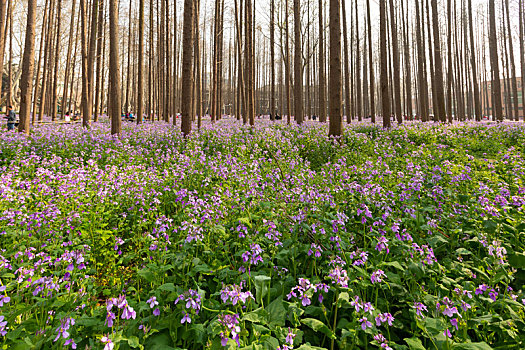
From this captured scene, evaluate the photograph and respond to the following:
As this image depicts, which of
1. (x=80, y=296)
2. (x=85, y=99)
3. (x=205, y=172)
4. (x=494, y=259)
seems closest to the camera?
(x=80, y=296)

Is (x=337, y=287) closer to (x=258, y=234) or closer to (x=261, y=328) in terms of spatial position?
(x=261, y=328)

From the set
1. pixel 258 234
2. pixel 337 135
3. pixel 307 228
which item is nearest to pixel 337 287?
pixel 307 228

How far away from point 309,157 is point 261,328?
695 cm

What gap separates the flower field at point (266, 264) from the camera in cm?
202

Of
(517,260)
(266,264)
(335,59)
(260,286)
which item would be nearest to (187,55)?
(335,59)

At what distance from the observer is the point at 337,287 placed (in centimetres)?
239

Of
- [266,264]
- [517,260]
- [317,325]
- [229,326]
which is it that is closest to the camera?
[229,326]

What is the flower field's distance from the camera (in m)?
2.02

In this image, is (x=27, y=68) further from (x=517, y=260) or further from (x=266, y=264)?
(x=517, y=260)

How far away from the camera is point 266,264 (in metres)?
2.80

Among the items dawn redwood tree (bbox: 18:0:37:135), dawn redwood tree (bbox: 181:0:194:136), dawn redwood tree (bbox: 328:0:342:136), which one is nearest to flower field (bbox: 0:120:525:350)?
dawn redwood tree (bbox: 328:0:342:136)

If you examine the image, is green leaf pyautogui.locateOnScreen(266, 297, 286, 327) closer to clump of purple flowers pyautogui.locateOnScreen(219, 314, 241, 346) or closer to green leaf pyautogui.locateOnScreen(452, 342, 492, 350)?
clump of purple flowers pyautogui.locateOnScreen(219, 314, 241, 346)

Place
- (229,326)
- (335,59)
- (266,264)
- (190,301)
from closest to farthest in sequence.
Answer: (229,326)
(190,301)
(266,264)
(335,59)

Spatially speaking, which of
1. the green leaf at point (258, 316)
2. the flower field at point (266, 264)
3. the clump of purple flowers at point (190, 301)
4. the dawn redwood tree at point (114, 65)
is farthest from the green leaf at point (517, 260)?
the dawn redwood tree at point (114, 65)
